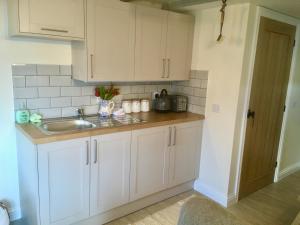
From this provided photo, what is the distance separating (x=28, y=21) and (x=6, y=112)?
0.86m

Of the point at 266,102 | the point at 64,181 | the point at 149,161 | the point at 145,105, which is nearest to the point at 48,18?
the point at 64,181

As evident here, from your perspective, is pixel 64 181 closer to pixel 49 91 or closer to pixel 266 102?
pixel 49 91

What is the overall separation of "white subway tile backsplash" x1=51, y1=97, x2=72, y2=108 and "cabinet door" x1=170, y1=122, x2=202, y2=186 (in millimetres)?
1152

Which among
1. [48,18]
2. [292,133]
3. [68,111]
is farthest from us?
[292,133]

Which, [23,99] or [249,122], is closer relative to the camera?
[23,99]

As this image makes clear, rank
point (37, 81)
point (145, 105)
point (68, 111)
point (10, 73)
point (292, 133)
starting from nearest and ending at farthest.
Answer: point (10, 73) → point (37, 81) → point (68, 111) → point (145, 105) → point (292, 133)

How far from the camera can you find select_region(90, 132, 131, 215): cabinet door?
225cm

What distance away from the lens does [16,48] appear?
2.26 meters

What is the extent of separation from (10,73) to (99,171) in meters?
1.19

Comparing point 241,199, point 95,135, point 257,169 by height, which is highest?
point 95,135

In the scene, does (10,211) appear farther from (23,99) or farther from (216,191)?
(216,191)

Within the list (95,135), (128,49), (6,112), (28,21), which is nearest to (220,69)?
(128,49)

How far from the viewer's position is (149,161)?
264 centimetres

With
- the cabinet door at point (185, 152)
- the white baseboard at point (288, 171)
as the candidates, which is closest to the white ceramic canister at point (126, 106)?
the cabinet door at point (185, 152)
